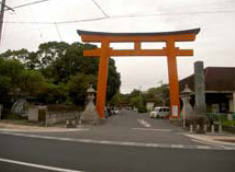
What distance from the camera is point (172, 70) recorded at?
24.0 meters

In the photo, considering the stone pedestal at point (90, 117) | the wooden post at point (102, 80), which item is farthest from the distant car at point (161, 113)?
the stone pedestal at point (90, 117)

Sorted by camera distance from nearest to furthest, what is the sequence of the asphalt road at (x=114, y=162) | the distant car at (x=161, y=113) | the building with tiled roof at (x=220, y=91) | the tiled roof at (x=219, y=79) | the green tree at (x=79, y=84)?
the asphalt road at (x=114, y=162)
the building with tiled roof at (x=220, y=91)
the tiled roof at (x=219, y=79)
the green tree at (x=79, y=84)
the distant car at (x=161, y=113)

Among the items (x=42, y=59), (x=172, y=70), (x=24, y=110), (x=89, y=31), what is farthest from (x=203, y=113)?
(x=42, y=59)

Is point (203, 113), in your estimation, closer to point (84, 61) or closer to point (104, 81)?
point (104, 81)

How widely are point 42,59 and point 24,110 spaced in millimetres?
13235

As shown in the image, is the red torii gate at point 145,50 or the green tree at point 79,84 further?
the green tree at point 79,84

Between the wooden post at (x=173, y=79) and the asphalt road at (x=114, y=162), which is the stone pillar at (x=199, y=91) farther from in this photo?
the asphalt road at (x=114, y=162)

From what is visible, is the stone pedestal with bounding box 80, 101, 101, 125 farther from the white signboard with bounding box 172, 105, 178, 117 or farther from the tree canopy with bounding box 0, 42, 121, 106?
the white signboard with bounding box 172, 105, 178, 117

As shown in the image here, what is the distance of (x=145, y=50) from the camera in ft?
78.0

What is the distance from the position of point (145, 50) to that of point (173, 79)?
167 inches

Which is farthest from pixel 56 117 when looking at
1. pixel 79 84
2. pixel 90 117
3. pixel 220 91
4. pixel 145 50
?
pixel 220 91

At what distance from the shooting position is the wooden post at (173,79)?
77.6ft

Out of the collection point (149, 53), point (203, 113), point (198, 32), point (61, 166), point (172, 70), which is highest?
point (198, 32)

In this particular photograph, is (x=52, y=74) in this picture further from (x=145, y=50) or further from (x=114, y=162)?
(x=114, y=162)
